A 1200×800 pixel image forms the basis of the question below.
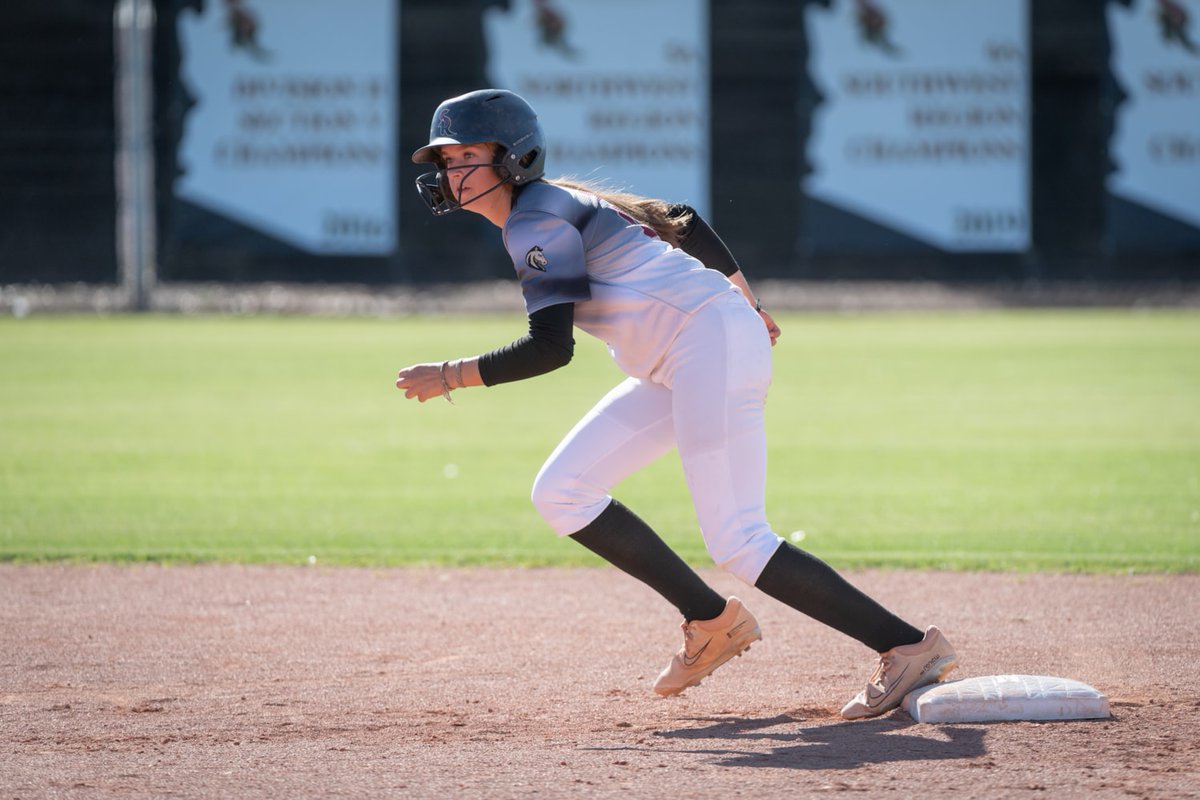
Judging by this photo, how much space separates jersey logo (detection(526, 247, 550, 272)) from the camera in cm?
406

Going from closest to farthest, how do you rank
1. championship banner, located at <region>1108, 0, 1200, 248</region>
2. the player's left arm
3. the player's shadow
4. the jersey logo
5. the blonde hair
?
1. the player's shadow
2. the jersey logo
3. the blonde hair
4. the player's left arm
5. championship banner, located at <region>1108, 0, 1200, 248</region>

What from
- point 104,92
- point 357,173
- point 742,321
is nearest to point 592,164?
point 357,173

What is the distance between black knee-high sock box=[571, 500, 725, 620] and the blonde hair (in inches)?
31.7

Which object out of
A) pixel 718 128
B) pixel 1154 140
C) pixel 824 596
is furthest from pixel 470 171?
pixel 1154 140

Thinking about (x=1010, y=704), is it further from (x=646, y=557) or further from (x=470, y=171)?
(x=470, y=171)

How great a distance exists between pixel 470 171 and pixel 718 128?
2216 cm

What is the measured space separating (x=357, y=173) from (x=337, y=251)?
135 cm

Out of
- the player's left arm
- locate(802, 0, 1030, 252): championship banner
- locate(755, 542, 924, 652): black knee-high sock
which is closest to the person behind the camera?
locate(755, 542, 924, 652): black knee-high sock

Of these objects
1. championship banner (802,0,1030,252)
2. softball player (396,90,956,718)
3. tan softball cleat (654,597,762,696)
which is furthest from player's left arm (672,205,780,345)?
championship banner (802,0,1030,252)

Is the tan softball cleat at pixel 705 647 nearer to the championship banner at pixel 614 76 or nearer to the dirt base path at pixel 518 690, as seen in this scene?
the dirt base path at pixel 518 690

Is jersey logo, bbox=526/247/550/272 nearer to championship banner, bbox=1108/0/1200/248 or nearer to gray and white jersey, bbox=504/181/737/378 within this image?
gray and white jersey, bbox=504/181/737/378

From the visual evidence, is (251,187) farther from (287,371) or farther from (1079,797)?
(1079,797)

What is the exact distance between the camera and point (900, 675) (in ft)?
14.0

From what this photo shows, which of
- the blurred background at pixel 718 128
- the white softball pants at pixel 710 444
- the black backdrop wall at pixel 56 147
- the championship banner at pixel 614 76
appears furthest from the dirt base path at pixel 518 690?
the black backdrop wall at pixel 56 147
